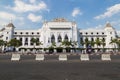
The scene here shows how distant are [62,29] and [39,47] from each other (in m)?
17.6

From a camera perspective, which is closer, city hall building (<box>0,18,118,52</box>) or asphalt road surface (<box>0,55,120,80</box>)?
asphalt road surface (<box>0,55,120,80</box>)

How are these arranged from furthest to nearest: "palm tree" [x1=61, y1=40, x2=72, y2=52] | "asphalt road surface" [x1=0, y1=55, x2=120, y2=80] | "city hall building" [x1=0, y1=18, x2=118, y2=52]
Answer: "city hall building" [x1=0, y1=18, x2=118, y2=52]
"palm tree" [x1=61, y1=40, x2=72, y2=52]
"asphalt road surface" [x1=0, y1=55, x2=120, y2=80]

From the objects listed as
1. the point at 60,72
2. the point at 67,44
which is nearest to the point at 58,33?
the point at 67,44

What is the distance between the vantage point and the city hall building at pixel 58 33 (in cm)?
11006

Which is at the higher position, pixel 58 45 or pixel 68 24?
pixel 68 24

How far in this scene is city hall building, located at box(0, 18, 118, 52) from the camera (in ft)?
361

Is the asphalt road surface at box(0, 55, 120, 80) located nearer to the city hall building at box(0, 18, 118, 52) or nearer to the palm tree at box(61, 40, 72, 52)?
the palm tree at box(61, 40, 72, 52)

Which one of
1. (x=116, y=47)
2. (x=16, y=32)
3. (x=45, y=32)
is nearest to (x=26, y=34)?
(x=16, y=32)

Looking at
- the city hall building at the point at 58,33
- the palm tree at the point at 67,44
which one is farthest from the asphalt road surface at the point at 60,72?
the city hall building at the point at 58,33

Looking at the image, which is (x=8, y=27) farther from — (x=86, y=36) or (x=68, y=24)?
(x=86, y=36)

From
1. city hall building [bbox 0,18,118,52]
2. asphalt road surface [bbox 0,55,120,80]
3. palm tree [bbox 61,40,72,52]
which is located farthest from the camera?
city hall building [bbox 0,18,118,52]

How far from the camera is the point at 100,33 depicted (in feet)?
404

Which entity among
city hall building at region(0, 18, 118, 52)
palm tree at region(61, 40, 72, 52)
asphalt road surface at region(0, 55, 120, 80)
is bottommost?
asphalt road surface at region(0, 55, 120, 80)

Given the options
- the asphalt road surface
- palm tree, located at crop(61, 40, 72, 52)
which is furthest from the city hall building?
the asphalt road surface
